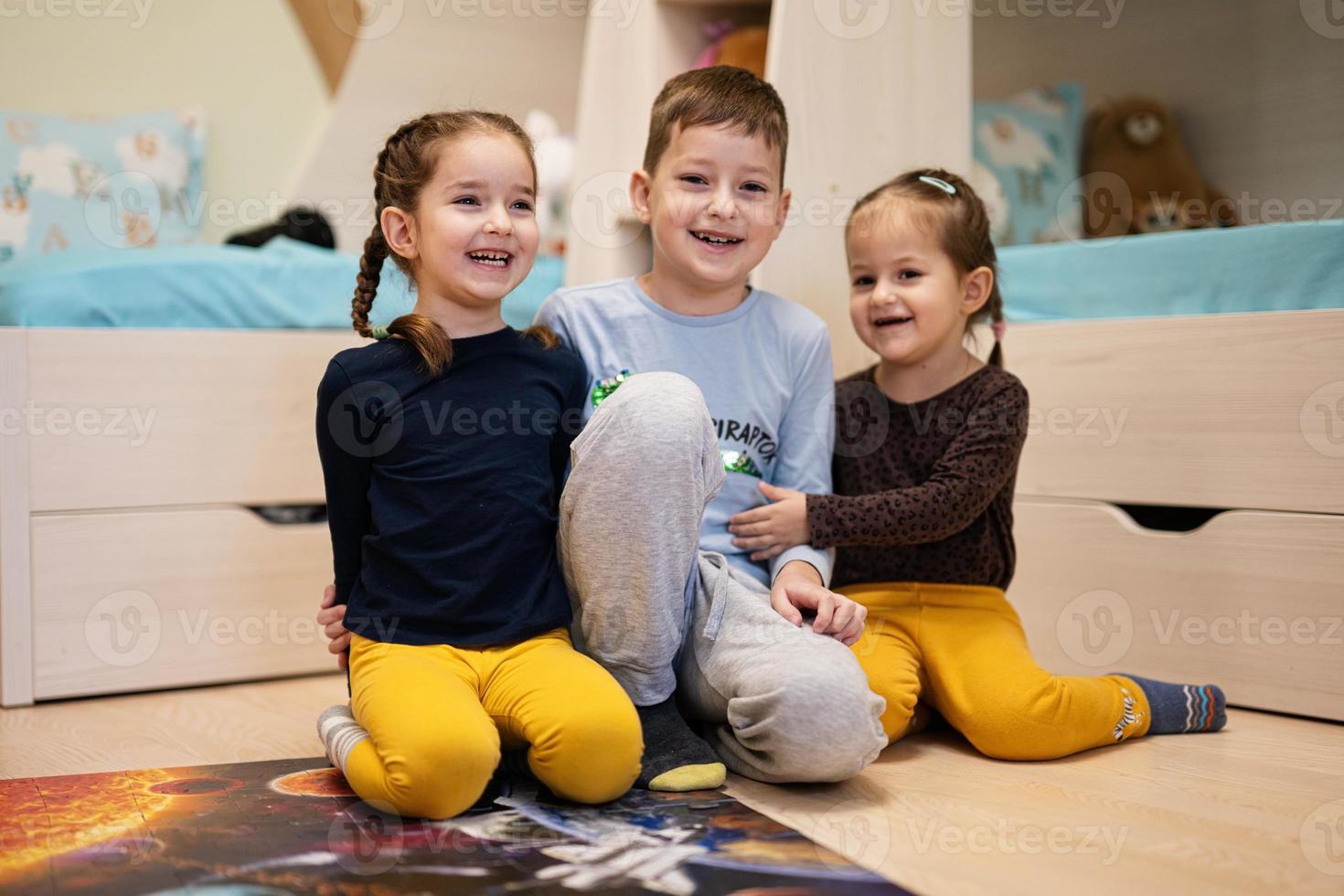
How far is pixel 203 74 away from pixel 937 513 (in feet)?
5.43

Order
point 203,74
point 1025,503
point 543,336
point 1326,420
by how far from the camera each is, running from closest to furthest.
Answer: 1. point 543,336
2. point 1326,420
3. point 1025,503
4. point 203,74

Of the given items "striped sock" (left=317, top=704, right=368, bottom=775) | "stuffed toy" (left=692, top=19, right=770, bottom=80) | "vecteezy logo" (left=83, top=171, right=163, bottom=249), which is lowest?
"striped sock" (left=317, top=704, right=368, bottom=775)

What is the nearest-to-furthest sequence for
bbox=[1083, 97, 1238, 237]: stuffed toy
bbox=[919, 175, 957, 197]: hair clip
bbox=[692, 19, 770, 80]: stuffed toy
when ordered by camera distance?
bbox=[919, 175, 957, 197]: hair clip → bbox=[692, 19, 770, 80]: stuffed toy → bbox=[1083, 97, 1238, 237]: stuffed toy

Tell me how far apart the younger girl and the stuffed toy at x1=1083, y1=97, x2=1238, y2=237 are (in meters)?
1.11

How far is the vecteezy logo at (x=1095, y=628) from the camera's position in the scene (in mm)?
1392

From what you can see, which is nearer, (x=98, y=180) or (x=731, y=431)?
(x=731, y=431)

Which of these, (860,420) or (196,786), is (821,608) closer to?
(860,420)

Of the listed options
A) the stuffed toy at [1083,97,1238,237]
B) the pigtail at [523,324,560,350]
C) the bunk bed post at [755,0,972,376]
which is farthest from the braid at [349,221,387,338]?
the stuffed toy at [1083,97,1238,237]

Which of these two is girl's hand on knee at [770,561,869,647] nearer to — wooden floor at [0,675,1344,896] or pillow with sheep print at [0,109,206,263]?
wooden floor at [0,675,1344,896]

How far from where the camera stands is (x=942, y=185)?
1.26 meters

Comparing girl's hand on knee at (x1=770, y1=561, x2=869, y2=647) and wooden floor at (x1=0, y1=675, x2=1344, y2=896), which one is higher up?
girl's hand on knee at (x1=770, y1=561, x2=869, y2=647)

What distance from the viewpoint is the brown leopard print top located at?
115cm

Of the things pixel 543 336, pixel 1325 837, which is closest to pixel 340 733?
pixel 543 336

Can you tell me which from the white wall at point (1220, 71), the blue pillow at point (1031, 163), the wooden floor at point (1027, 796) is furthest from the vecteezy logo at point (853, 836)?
the blue pillow at point (1031, 163)
